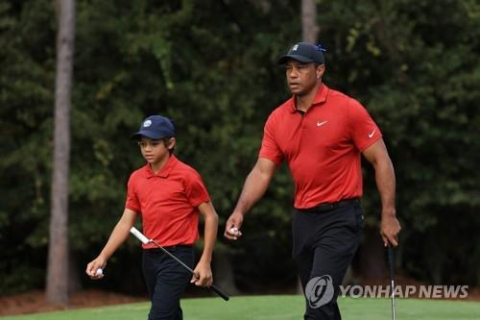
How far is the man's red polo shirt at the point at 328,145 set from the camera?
7.12m

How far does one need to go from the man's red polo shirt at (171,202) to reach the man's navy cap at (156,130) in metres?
0.18

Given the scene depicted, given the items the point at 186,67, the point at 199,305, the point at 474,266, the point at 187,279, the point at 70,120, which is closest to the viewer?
the point at 187,279

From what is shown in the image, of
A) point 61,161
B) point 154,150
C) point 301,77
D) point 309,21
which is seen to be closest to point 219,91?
point 309,21

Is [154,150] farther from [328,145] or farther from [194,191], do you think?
[328,145]

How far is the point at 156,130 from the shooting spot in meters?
7.90

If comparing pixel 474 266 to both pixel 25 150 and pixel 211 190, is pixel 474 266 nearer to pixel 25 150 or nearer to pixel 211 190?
pixel 211 190

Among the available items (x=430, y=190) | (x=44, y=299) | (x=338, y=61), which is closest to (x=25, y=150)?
(x=44, y=299)

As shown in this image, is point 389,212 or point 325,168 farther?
point 325,168

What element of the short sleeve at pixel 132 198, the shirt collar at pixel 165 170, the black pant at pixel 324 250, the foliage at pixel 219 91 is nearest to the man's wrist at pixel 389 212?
the black pant at pixel 324 250

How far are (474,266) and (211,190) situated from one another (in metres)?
7.55

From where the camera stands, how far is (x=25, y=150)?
23.6 m

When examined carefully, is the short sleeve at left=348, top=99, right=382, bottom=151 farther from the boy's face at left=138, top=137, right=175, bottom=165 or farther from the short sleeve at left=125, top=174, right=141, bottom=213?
the short sleeve at left=125, top=174, right=141, bottom=213

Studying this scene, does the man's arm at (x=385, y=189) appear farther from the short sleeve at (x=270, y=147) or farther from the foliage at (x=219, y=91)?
the foliage at (x=219, y=91)

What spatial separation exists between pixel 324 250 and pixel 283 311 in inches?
208
